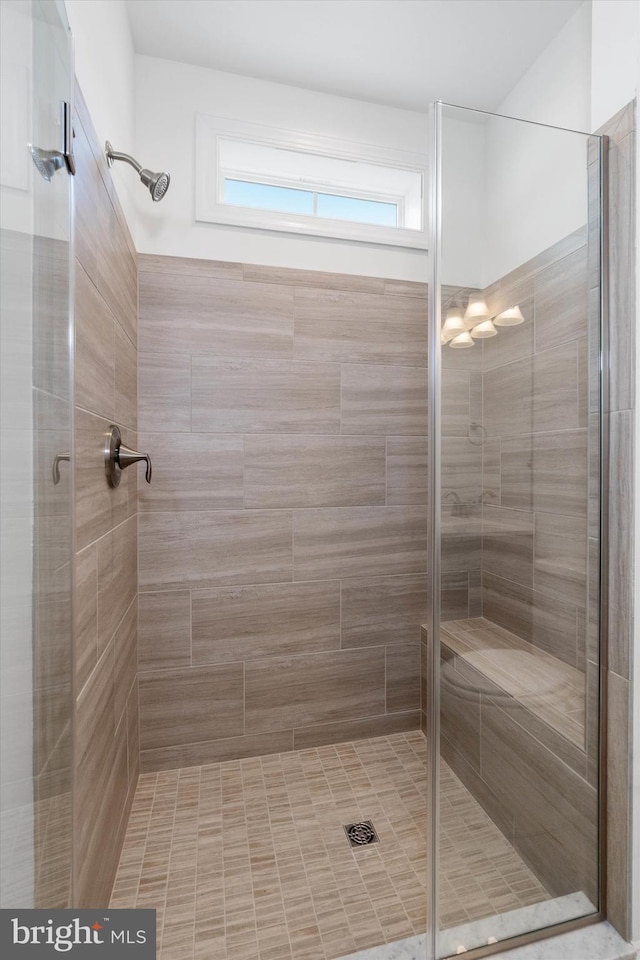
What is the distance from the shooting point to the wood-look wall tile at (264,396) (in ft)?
6.30

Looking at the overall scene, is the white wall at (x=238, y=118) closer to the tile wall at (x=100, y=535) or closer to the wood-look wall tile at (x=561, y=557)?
A: the tile wall at (x=100, y=535)

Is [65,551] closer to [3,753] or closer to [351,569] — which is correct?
[3,753]

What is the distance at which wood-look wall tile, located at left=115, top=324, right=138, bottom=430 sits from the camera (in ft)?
4.95

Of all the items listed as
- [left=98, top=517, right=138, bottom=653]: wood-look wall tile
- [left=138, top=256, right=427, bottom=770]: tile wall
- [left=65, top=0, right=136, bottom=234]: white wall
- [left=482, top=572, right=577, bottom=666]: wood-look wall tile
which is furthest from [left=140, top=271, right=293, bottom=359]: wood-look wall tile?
[left=482, top=572, right=577, bottom=666]: wood-look wall tile

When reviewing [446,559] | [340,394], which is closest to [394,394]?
[340,394]

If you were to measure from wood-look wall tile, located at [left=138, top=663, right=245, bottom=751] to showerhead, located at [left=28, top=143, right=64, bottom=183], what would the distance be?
5.60 feet

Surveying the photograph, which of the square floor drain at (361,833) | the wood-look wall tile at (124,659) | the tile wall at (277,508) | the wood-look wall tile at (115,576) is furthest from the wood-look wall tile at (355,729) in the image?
the wood-look wall tile at (115,576)

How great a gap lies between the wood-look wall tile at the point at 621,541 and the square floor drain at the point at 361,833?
3.23ft

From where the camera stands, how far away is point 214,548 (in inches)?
76.7

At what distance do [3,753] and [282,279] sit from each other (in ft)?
6.07

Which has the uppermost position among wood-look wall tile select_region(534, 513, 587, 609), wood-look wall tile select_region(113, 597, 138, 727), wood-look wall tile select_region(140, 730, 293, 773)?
wood-look wall tile select_region(534, 513, 587, 609)

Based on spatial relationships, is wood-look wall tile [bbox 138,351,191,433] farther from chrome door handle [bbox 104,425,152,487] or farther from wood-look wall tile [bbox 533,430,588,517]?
wood-look wall tile [bbox 533,430,588,517]

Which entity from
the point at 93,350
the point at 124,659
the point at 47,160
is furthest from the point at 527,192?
the point at 124,659

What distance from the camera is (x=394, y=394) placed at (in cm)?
214
